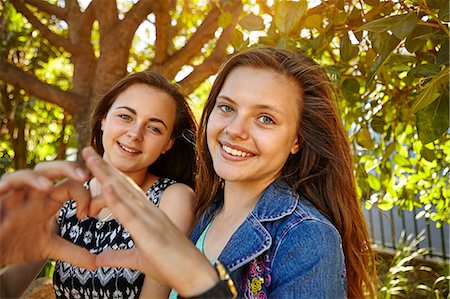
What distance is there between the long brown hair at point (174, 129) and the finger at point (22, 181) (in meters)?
1.35

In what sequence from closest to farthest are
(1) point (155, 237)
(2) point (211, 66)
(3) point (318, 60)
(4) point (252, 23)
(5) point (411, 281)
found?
1. (1) point (155, 237)
2. (4) point (252, 23)
3. (3) point (318, 60)
4. (2) point (211, 66)
5. (5) point (411, 281)

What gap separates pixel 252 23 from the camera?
2.20m

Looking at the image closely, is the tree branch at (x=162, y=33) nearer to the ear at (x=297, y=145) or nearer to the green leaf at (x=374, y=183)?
the green leaf at (x=374, y=183)

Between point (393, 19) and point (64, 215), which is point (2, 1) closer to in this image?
point (64, 215)

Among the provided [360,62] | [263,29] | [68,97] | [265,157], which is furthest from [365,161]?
[68,97]

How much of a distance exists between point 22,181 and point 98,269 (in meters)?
1.12

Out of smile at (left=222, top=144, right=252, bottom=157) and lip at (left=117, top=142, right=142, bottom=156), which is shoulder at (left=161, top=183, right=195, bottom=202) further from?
smile at (left=222, top=144, right=252, bottom=157)

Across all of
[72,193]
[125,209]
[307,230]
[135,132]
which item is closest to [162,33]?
[135,132]

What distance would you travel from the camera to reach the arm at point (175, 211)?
6.94 ft


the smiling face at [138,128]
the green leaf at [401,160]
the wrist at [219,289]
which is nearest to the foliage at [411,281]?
the green leaf at [401,160]

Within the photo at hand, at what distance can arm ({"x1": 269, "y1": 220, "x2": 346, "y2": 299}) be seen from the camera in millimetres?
1473

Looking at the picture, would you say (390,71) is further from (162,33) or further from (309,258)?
(162,33)

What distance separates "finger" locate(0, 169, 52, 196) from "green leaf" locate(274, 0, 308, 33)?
43.3 inches

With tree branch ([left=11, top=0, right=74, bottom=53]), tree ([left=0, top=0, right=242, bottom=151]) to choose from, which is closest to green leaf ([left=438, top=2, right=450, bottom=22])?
tree ([left=0, top=0, right=242, bottom=151])
